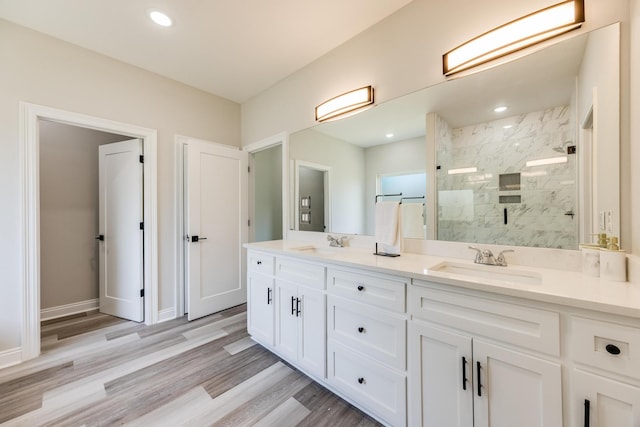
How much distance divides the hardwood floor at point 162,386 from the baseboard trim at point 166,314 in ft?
0.95

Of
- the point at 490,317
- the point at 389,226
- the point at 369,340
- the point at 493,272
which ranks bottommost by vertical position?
the point at 369,340

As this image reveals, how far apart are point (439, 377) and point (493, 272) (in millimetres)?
618

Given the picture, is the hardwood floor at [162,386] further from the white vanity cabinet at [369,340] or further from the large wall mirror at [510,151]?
the large wall mirror at [510,151]

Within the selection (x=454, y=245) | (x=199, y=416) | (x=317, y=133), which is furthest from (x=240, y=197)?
(x=454, y=245)

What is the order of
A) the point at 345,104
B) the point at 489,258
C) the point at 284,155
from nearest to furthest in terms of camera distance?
the point at 489,258 < the point at 345,104 < the point at 284,155

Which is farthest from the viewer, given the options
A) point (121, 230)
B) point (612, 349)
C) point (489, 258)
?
point (121, 230)

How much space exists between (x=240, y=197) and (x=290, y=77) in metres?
1.57

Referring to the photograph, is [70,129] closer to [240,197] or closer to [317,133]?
[240,197]

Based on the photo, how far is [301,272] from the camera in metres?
1.81

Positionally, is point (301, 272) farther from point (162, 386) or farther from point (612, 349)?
point (612, 349)

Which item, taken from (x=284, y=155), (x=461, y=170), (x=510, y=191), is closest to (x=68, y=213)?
(x=284, y=155)

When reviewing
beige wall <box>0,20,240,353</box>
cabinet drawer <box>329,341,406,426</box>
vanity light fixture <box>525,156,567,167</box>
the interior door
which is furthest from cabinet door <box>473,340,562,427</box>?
beige wall <box>0,20,240,353</box>

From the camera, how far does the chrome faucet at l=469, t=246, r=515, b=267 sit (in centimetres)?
136

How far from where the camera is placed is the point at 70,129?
299 cm
